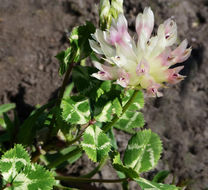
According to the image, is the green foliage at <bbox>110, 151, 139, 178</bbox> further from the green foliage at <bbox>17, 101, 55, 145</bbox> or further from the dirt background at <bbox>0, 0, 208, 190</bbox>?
the dirt background at <bbox>0, 0, 208, 190</bbox>

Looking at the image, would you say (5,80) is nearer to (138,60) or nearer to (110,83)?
(110,83)

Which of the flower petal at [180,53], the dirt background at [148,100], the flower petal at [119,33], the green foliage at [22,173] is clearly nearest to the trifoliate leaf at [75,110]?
the green foliage at [22,173]

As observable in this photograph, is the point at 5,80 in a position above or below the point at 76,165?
above

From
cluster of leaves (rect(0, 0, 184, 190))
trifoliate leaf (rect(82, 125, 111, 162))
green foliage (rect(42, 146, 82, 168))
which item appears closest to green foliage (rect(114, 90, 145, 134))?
cluster of leaves (rect(0, 0, 184, 190))

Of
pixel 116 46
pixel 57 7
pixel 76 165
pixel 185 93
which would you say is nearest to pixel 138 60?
pixel 116 46

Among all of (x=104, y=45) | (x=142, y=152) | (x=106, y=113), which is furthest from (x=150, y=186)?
(x=104, y=45)
